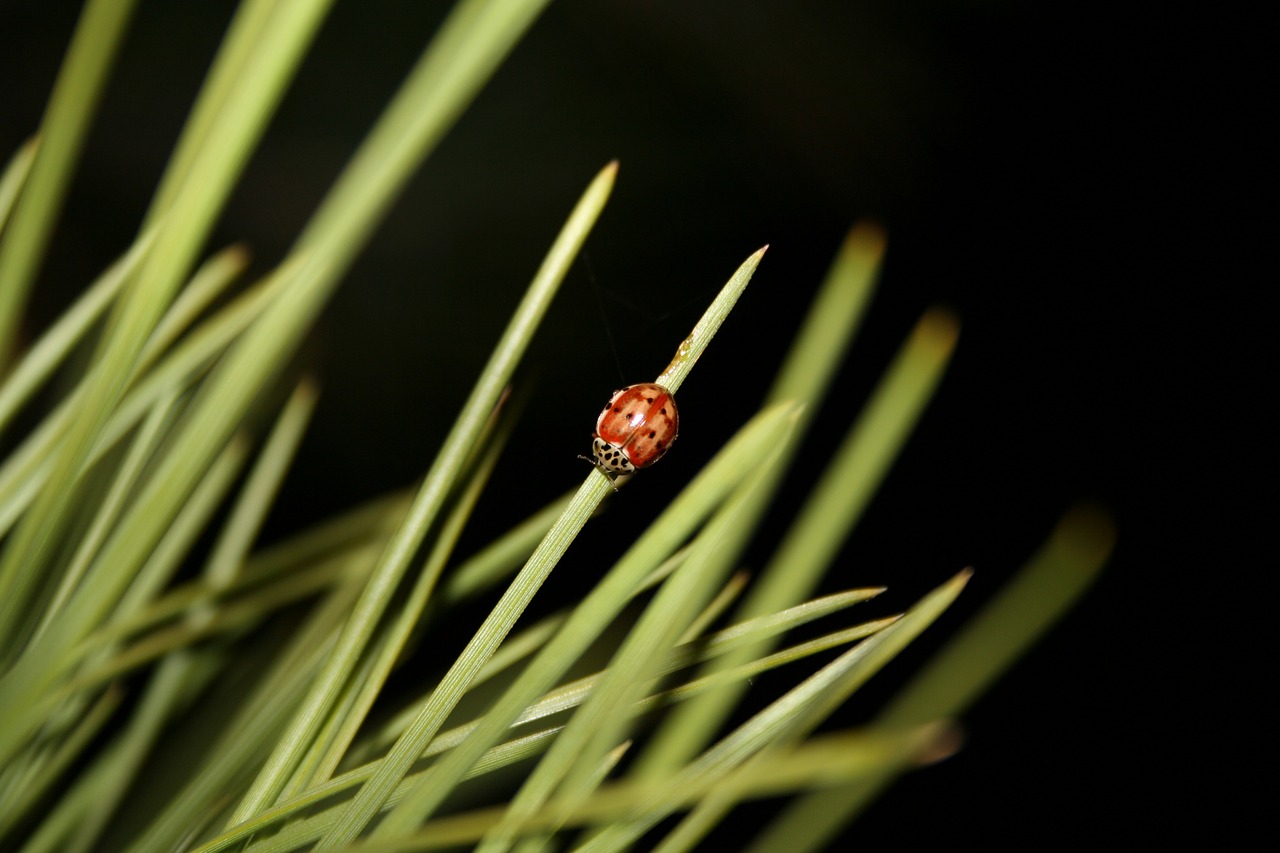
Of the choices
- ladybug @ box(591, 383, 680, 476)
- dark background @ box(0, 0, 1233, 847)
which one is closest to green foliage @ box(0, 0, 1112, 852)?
ladybug @ box(591, 383, 680, 476)

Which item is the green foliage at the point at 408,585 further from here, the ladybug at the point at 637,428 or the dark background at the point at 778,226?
the dark background at the point at 778,226

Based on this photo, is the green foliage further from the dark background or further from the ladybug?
the dark background

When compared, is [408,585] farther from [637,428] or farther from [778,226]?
[778,226]

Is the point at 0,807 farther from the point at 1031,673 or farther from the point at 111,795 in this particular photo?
the point at 1031,673

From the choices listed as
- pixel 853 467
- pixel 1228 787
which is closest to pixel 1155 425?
pixel 1228 787

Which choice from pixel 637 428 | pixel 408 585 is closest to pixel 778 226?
pixel 637 428
